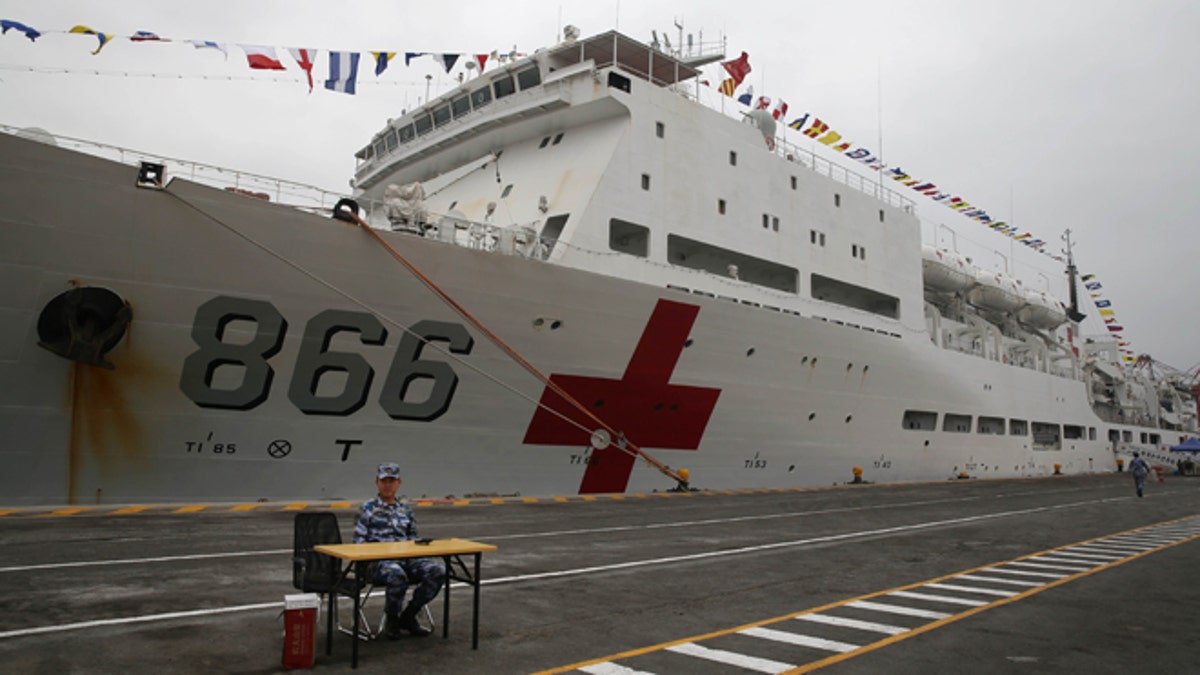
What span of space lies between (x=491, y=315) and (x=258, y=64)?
5001 millimetres

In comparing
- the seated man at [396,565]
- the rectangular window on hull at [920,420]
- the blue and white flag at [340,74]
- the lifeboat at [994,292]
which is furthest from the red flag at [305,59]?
the lifeboat at [994,292]

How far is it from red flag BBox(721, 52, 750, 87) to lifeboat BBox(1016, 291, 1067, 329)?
16806 millimetres

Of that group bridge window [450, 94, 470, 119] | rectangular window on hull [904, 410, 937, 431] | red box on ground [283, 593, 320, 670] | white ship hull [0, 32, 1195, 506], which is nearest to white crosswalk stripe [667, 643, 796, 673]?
red box on ground [283, 593, 320, 670]

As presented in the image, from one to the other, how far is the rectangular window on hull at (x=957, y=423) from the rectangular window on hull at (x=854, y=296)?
3323 mm

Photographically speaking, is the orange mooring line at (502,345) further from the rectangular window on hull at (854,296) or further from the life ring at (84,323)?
the rectangular window on hull at (854,296)

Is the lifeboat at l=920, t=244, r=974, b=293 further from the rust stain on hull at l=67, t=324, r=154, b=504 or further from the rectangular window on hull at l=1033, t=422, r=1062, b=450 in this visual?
the rust stain on hull at l=67, t=324, r=154, b=504

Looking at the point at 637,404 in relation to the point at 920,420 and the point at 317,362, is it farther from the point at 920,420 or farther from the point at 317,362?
the point at 920,420

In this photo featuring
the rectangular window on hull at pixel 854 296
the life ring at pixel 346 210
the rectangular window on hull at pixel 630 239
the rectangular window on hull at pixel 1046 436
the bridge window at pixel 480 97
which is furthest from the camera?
the rectangular window on hull at pixel 1046 436

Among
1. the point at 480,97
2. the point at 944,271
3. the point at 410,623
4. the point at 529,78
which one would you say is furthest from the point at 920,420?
the point at 410,623

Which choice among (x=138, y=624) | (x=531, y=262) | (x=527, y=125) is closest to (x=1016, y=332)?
(x=527, y=125)

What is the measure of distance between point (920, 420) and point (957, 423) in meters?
2.37

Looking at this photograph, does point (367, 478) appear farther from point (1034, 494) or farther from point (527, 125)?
point (1034, 494)

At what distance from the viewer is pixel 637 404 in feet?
37.5

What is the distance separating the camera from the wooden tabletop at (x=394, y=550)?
11.3 feet
